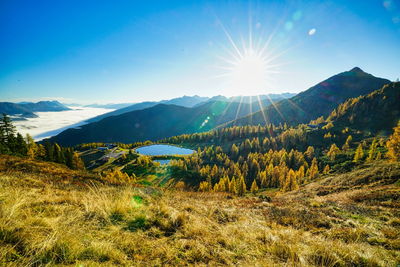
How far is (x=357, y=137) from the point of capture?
126 m

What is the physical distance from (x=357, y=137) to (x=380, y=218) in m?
168

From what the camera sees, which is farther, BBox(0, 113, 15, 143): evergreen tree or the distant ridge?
the distant ridge

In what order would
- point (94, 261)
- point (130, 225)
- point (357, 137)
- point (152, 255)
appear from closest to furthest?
1. point (94, 261)
2. point (152, 255)
3. point (130, 225)
4. point (357, 137)

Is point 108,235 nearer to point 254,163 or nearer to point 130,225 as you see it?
point 130,225

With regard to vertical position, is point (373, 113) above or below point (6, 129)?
below

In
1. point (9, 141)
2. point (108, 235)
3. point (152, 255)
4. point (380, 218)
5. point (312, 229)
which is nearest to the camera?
point (152, 255)

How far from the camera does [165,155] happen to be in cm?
12731

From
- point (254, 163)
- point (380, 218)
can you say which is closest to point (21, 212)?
point (380, 218)

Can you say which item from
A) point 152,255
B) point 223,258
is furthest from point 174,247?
point 223,258

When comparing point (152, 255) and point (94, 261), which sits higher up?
point (94, 261)

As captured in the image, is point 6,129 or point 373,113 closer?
Answer: point 6,129

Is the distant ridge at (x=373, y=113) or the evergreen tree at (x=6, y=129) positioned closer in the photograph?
the evergreen tree at (x=6, y=129)

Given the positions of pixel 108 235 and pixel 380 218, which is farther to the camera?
pixel 380 218

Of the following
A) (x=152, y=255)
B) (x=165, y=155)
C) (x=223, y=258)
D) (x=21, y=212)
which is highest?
(x=21, y=212)
